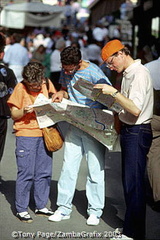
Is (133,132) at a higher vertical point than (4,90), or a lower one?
lower

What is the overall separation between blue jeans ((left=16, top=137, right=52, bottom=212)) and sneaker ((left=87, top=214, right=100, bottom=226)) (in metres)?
0.57

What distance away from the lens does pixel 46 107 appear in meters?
5.50

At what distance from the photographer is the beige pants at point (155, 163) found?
5799 mm

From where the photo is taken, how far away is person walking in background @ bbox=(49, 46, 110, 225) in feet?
18.2

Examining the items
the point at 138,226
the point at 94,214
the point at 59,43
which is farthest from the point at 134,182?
the point at 59,43

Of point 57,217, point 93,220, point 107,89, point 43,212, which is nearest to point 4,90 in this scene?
→ point 43,212

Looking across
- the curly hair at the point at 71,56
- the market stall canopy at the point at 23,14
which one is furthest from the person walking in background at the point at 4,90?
the market stall canopy at the point at 23,14

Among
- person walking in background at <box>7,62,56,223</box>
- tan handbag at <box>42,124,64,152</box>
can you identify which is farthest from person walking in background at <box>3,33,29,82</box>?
tan handbag at <box>42,124,64,152</box>

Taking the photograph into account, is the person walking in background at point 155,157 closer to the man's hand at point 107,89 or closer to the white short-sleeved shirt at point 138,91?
the white short-sleeved shirt at point 138,91

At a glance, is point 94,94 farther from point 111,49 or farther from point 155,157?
point 155,157

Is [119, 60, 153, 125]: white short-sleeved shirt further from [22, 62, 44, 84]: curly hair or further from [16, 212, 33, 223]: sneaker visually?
[16, 212, 33, 223]: sneaker

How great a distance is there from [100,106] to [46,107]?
56 centimetres

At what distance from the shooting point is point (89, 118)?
18.0 ft

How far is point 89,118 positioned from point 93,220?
1.06 meters
